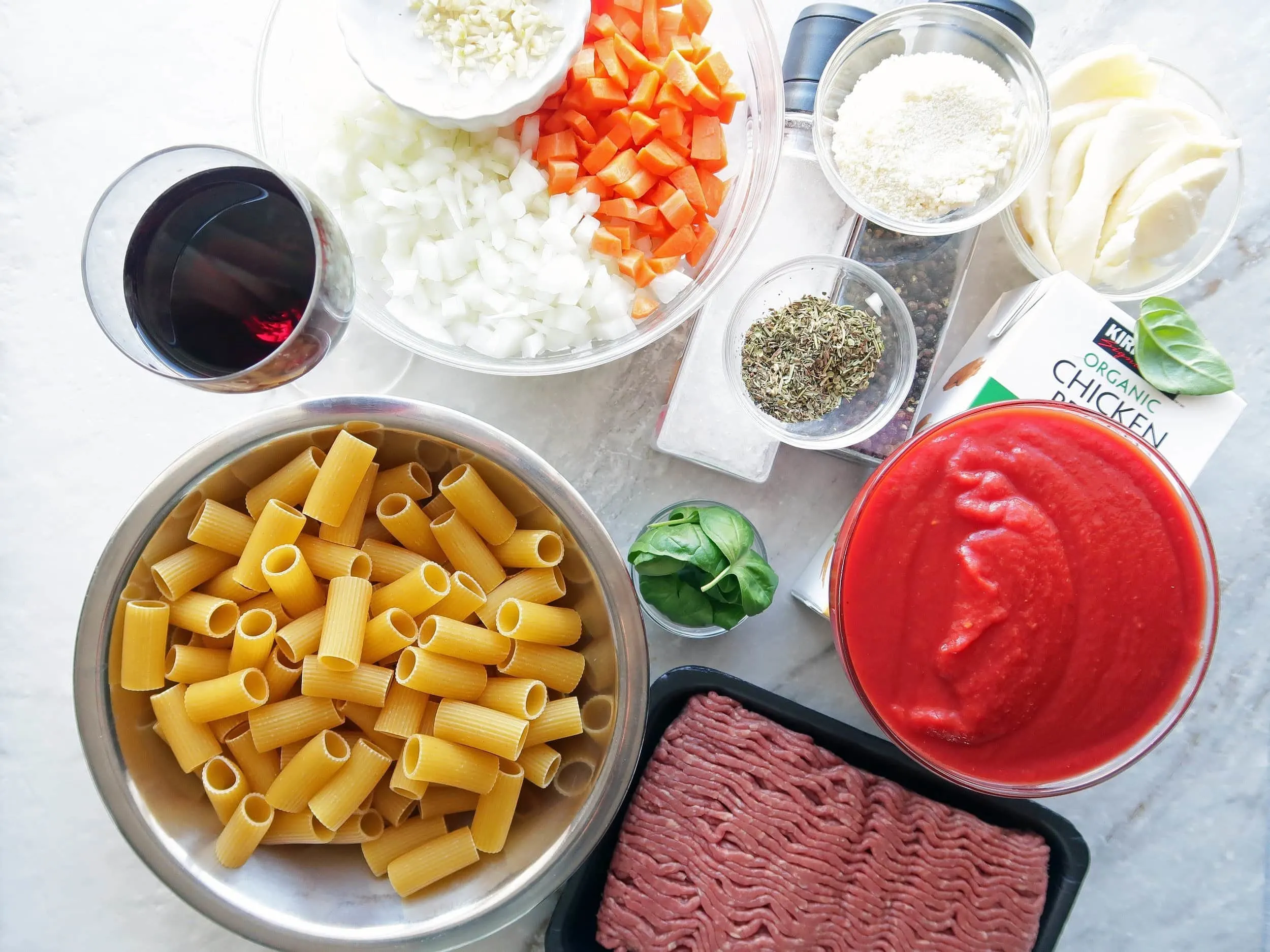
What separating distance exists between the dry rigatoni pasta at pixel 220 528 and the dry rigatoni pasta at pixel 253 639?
0.10 metres

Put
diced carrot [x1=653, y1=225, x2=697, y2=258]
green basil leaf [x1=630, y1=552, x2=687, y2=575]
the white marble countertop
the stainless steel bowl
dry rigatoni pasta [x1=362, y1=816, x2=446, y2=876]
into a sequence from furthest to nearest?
the white marble countertop
diced carrot [x1=653, y1=225, x2=697, y2=258]
green basil leaf [x1=630, y1=552, x2=687, y2=575]
dry rigatoni pasta [x1=362, y1=816, x2=446, y2=876]
the stainless steel bowl

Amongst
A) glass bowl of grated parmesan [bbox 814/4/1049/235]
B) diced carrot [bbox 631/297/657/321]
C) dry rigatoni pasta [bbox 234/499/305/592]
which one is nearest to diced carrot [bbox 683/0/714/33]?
glass bowl of grated parmesan [bbox 814/4/1049/235]

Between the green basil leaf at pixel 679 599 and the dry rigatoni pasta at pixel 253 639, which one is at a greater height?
the green basil leaf at pixel 679 599

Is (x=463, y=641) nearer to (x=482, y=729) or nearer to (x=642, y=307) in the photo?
(x=482, y=729)

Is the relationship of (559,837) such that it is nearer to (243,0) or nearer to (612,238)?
(612,238)

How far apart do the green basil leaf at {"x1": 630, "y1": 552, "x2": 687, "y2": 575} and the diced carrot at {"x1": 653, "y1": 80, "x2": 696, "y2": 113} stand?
2.45ft

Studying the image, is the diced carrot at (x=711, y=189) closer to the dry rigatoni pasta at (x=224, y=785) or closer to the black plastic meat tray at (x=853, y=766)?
the black plastic meat tray at (x=853, y=766)

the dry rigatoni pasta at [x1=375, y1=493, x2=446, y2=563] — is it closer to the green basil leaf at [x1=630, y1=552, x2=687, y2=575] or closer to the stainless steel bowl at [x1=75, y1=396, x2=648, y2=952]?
the stainless steel bowl at [x1=75, y1=396, x2=648, y2=952]

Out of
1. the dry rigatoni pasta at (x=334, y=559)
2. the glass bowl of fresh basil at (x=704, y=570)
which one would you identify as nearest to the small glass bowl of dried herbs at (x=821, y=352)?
the glass bowl of fresh basil at (x=704, y=570)

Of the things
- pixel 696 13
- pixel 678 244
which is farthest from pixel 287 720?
pixel 696 13

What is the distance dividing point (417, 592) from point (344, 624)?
110 mm

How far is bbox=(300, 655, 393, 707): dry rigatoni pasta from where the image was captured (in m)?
1.28

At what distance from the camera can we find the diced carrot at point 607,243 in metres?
1.50

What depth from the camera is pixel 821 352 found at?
1.55 meters
